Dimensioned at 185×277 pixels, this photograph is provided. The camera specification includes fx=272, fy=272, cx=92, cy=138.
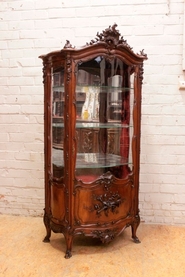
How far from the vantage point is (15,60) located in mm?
2588

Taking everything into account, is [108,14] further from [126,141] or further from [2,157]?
[2,157]

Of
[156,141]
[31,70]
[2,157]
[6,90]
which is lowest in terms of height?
[2,157]

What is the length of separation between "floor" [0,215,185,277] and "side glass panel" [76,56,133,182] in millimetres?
562

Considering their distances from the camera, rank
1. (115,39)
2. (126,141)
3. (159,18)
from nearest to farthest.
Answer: (115,39), (126,141), (159,18)

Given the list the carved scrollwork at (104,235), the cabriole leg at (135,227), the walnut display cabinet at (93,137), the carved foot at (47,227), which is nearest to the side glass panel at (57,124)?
the walnut display cabinet at (93,137)

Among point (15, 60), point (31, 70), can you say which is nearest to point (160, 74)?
point (31, 70)

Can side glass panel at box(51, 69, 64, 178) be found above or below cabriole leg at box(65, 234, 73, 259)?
above

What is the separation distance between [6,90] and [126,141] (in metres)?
1.28

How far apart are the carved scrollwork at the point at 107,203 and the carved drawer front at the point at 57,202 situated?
0.80 feet

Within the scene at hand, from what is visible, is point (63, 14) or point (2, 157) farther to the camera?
point (2, 157)

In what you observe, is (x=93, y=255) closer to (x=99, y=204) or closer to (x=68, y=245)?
(x=68, y=245)

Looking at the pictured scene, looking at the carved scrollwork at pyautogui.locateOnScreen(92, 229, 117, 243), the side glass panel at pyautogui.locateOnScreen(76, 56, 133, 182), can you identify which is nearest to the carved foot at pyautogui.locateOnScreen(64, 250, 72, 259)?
the carved scrollwork at pyautogui.locateOnScreen(92, 229, 117, 243)

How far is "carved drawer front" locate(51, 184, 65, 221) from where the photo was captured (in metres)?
2.01

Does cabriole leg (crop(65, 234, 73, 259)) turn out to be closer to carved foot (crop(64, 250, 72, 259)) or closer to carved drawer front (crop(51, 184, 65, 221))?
carved foot (crop(64, 250, 72, 259))
